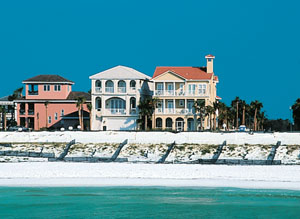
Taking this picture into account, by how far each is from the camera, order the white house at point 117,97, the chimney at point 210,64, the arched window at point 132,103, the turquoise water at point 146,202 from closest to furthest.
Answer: the turquoise water at point 146,202, the white house at point 117,97, the arched window at point 132,103, the chimney at point 210,64

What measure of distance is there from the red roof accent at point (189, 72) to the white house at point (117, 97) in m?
4.37

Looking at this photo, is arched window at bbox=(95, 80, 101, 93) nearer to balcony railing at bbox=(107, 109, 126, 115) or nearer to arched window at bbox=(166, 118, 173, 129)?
balcony railing at bbox=(107, 109, 126, 115)

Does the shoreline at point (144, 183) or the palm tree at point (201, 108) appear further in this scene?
the palm tree at point (201, 108)

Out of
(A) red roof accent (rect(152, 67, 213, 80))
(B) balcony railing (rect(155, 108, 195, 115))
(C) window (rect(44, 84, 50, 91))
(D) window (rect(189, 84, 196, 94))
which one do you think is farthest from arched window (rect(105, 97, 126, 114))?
(C) window (rect(44, 84, 50, 91))

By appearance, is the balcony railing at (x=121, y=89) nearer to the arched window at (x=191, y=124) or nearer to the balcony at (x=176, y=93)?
the balcony at (x=176, y=93)

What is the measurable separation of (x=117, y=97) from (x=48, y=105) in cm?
1126

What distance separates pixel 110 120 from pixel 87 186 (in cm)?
3650

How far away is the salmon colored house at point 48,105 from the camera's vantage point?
82750 millimetres

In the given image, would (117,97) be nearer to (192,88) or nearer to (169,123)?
(169,123)

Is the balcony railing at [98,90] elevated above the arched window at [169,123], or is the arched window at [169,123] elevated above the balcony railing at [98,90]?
the balcony railing at [98,90]

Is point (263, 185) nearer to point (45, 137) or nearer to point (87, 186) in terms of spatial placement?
point (87, 186)

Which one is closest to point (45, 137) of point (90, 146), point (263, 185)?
point (90, 146)

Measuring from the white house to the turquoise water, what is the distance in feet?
121

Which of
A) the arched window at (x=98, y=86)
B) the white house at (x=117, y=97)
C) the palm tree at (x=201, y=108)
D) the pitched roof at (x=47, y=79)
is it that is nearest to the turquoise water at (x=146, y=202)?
the palm tree at (x=201, y=108)
